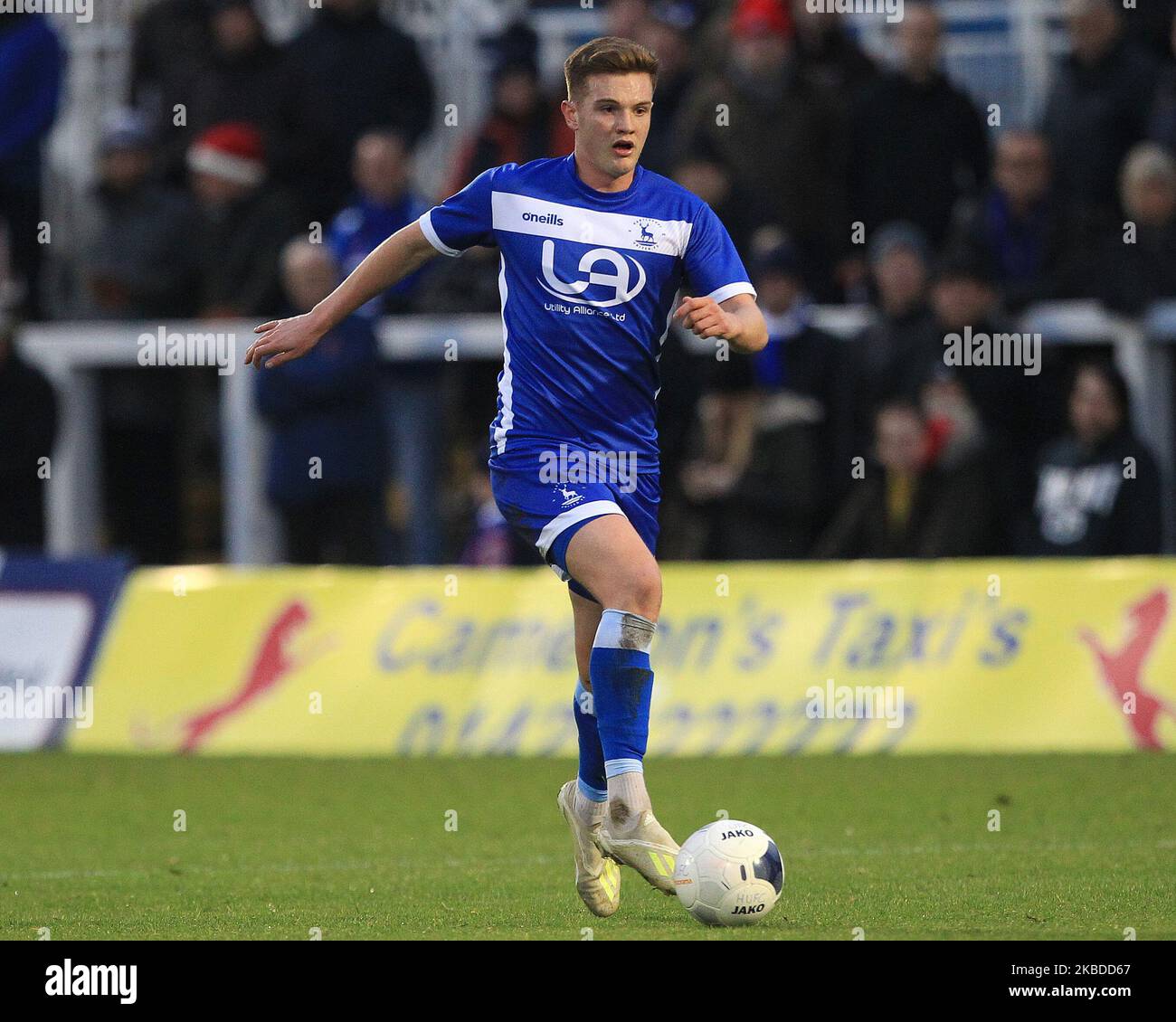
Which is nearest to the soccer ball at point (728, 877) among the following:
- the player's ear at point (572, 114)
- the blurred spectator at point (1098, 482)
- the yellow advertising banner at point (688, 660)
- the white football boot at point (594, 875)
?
the white football boot at point (594, 875)

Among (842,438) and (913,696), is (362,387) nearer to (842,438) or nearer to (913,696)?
(842,438)

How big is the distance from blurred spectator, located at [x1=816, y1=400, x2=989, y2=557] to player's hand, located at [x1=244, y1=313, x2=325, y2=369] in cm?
646

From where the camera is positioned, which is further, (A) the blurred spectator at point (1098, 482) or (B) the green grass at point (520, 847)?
(A) the blurred spectator at point (1098, 482)

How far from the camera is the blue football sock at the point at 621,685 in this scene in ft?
23.7

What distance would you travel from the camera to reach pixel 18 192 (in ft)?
54.2

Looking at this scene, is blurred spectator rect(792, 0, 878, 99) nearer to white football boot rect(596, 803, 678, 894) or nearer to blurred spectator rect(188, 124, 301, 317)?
blurred spectator rect(188, 124, 301, 317)

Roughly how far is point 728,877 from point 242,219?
31.5 ft

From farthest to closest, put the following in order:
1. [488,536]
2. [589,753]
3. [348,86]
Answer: [348,86] < [488,536] < [589,753]

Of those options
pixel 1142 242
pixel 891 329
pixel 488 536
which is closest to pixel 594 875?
pixel 891 329

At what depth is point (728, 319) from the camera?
7.02 metres

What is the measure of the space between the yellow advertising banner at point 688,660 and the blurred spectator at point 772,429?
2.49ft

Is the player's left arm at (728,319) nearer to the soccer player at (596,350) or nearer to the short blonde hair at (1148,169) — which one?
the soccer player at (596,350)

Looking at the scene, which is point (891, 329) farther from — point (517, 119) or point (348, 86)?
point (348, 86)
